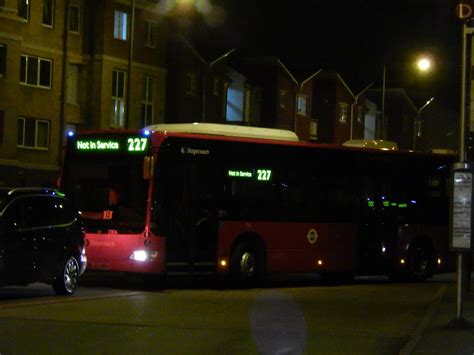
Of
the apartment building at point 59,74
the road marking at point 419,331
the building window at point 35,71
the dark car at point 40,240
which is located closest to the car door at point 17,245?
the dark car at point 40,240

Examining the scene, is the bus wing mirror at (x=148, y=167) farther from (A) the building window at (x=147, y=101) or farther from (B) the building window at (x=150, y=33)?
(B) the building window at (x=150, y=33)

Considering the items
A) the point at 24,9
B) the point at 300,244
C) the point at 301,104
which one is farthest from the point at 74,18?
the point at 300,244

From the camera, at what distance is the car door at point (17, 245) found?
616 inches

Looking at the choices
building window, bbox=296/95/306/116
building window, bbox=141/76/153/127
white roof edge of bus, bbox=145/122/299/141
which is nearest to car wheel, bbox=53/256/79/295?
white roof edge of bus, bbox=145/122/299/141

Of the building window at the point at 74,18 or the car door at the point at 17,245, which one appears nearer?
the car door at the point at 17,245

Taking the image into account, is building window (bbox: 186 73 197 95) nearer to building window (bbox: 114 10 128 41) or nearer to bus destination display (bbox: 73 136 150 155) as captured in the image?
building window (bbox: 114 10 128 41)

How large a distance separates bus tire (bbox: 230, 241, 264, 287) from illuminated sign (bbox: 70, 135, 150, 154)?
336cm

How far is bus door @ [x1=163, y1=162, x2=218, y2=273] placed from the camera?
19.8 metres

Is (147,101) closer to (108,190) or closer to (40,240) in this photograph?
(108,190)

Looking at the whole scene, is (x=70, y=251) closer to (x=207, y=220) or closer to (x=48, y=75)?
(x=207, y=220)

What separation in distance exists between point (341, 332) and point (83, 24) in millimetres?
36820

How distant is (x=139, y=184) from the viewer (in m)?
19.5

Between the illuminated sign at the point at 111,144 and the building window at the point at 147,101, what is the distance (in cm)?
3030

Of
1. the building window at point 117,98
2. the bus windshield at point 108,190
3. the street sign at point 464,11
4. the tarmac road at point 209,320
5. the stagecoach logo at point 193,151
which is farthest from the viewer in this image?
the building window at point 117,98
